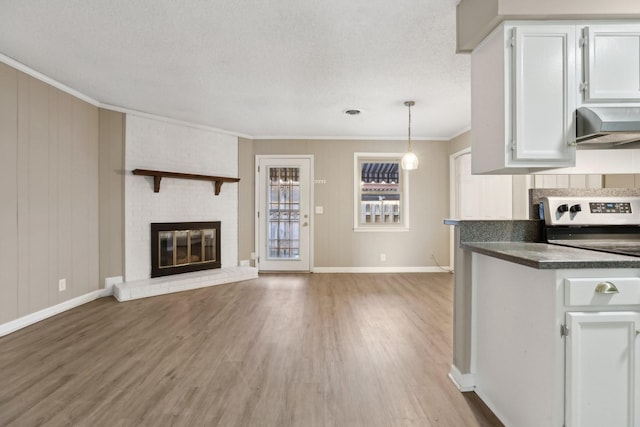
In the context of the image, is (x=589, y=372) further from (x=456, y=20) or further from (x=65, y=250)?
(x=65, y=250)

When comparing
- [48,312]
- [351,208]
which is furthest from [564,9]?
Result: [48,312]

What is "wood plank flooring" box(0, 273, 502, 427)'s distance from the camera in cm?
171

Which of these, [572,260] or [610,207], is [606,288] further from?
[610,207]

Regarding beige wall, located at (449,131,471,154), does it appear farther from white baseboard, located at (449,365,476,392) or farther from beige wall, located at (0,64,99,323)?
beige wall, located at (0,64,99,323)

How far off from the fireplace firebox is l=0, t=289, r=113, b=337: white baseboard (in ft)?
2.31

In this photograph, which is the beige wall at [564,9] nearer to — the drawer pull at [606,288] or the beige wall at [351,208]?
the drawer pull at [606,288]

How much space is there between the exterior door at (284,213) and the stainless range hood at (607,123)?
4.16 metres

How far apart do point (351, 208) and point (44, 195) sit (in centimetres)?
417

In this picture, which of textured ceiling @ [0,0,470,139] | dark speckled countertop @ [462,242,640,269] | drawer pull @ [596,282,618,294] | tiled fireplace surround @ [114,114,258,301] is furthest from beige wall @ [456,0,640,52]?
tiled fireplace surround @ [114,114,258,301]

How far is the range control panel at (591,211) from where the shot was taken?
197 cm

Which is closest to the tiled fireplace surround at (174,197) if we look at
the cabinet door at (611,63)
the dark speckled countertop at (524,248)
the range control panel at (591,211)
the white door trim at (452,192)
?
the white door trim at (452,192)

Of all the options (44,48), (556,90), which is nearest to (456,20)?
(556,90)

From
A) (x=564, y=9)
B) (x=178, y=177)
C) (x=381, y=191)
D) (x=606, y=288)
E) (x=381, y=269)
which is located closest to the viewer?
(x=606, y=288)

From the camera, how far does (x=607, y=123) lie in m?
1.59
